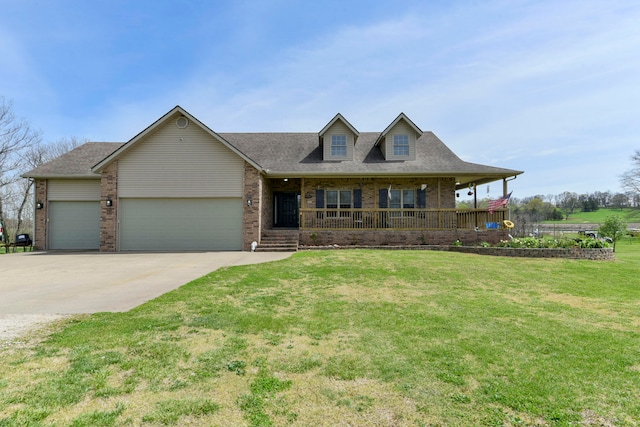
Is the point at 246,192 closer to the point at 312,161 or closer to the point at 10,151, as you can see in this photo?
the point at 312,161

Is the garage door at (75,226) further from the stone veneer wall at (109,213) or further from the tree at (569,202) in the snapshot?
the tree at (569,202)

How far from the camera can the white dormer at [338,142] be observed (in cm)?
1666

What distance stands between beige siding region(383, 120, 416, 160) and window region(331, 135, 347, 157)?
2.14m

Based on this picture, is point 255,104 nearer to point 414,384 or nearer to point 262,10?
point 262,10

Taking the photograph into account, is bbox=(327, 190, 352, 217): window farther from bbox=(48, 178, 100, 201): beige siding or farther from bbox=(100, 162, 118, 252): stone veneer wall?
bbox=(48, 178, 100, 201): beige siding

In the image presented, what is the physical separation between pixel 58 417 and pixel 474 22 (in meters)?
11.9

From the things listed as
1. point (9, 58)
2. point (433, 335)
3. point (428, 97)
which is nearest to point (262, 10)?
point (428, 97)

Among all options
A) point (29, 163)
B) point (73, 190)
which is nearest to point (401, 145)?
point (73, 190)

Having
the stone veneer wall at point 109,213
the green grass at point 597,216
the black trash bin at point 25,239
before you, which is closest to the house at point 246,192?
the stone veneer wall at point 109,213

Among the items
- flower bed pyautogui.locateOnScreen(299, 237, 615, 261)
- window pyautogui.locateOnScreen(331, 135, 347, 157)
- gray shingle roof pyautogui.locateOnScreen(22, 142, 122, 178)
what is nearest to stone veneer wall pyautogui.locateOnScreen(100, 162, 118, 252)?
gray shingle roof pyautogui.locateOnScreen(22, 142, 122, 178)

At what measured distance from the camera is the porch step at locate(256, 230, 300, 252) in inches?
544

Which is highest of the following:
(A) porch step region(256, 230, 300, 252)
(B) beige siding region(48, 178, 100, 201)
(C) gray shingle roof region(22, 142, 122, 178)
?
(C) gray shingle roof region(22, 142, 122, 178)

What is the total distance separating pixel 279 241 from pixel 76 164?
1103cm

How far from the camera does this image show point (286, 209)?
17484mm
